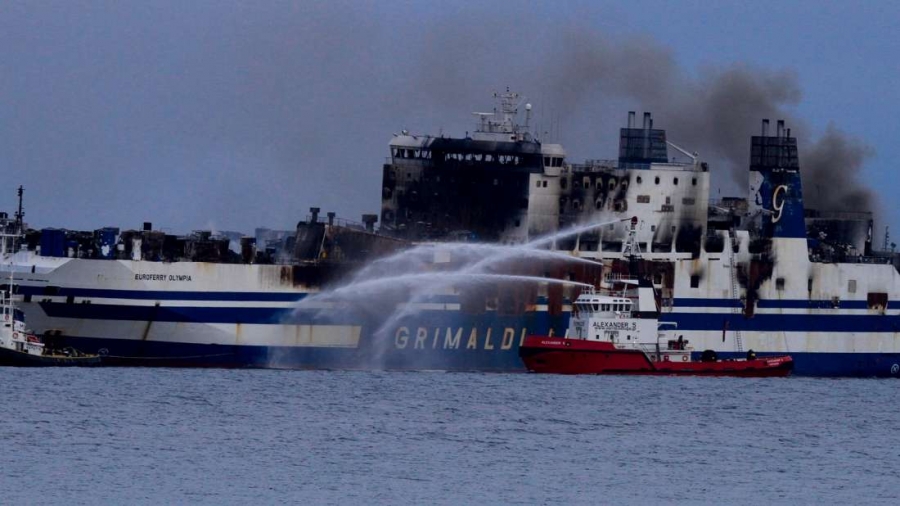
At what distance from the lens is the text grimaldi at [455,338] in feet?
243

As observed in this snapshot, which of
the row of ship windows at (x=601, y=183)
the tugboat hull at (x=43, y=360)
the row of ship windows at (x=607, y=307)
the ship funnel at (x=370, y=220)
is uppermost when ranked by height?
the row of ship windows at (x=601, y=183)

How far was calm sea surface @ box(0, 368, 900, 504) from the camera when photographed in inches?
1806

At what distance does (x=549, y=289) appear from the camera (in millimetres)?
74938

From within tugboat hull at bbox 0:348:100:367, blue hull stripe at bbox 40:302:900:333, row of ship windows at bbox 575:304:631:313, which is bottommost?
tugboat hull at bbox 0:348:100:367

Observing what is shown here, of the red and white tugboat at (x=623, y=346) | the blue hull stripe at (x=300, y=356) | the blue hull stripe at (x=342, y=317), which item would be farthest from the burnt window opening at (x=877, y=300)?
the blue hull stripe at (x=300, y=356)

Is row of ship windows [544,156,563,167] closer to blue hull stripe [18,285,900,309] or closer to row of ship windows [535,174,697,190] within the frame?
row of ship windows [535,174,697,190]

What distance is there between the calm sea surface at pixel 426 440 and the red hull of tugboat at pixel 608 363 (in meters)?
0.62

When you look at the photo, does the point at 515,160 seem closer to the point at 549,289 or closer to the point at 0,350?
the point at 549,289

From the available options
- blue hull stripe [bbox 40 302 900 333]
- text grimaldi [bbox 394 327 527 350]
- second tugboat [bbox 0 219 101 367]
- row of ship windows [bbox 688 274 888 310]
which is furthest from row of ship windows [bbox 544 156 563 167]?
second tugboat [bbox 0 219 101 367]

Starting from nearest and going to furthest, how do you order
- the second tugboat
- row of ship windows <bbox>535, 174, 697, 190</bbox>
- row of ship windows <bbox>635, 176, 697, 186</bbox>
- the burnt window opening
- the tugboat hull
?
the second tugboat < the tugboat hull < row of ship windows <bbox>535, 174, 697, 190</bbox> < row of ship windows <bbox>635, 176, 697, 186</bbox> < the burnt window opening

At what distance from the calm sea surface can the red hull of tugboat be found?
62cm

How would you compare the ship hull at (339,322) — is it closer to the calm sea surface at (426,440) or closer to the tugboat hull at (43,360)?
the tugboat hull at (43,360)

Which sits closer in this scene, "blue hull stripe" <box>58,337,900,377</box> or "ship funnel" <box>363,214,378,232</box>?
"blue hull stripe" <box>58,337,900,377</box>

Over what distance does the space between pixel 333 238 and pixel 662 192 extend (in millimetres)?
13615
